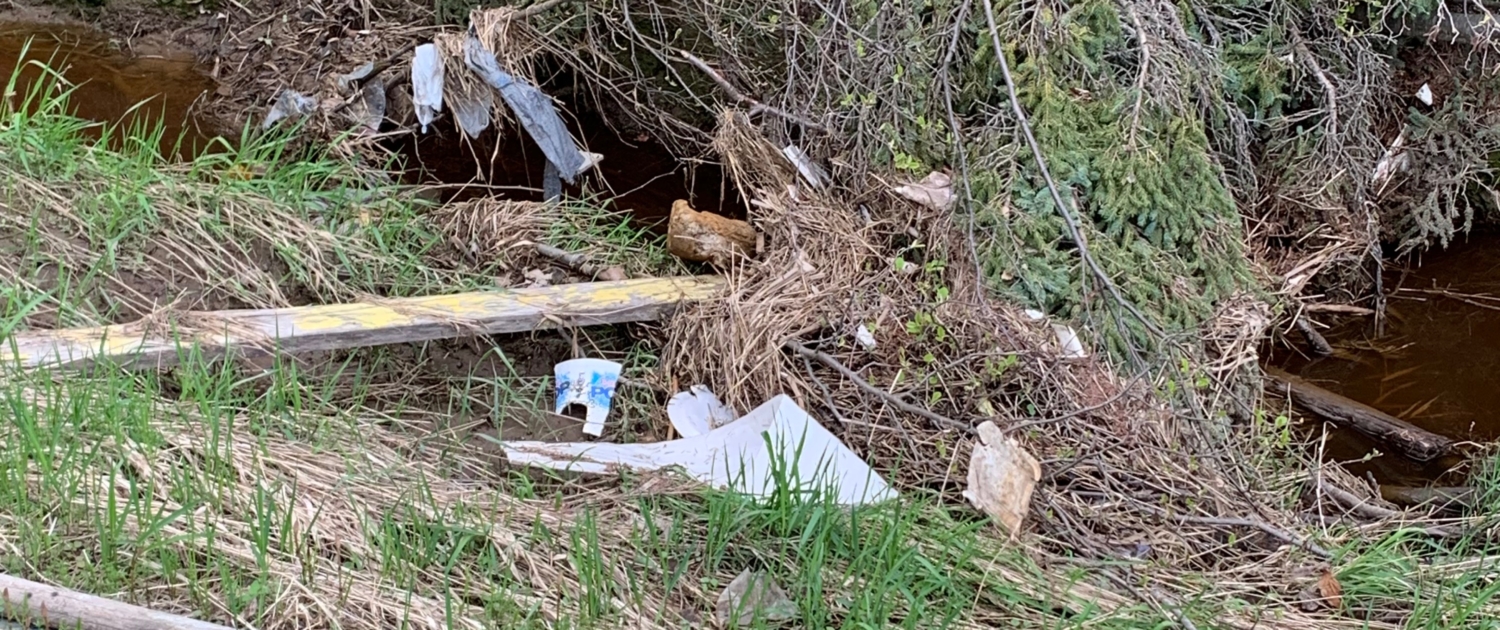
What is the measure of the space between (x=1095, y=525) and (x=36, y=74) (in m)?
4.78

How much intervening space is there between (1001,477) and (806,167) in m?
1.39

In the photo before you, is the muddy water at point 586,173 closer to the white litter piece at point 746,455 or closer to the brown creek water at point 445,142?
the brown creek water at point 445,142

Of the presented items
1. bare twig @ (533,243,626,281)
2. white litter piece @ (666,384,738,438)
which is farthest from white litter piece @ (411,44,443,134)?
white litter piece @ (666,384,738,438)

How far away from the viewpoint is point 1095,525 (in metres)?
2.75

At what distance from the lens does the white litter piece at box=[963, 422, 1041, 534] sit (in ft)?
8.73

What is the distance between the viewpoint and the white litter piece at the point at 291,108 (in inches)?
169

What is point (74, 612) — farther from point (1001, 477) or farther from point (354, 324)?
point (1001, 477)

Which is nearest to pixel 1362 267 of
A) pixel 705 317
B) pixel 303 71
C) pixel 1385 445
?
pixel 1385 445

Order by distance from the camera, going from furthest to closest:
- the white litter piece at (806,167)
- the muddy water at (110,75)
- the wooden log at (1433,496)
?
the muddy water at (110,75), the white litter piece at (806,167), the wooden log at (1433,496)

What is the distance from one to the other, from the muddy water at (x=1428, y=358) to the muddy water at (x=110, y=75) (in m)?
4.31

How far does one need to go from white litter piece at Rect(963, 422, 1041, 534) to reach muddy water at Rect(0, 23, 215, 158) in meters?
3.25

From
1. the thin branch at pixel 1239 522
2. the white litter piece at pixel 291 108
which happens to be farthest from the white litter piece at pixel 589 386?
the white litter piece at pixel 291 108

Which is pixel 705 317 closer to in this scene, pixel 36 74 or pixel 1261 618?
pixel 1261 618

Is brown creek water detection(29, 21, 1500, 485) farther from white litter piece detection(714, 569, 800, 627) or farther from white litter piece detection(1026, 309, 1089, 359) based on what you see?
white litter piece detection(714, 569, 800, 627)
